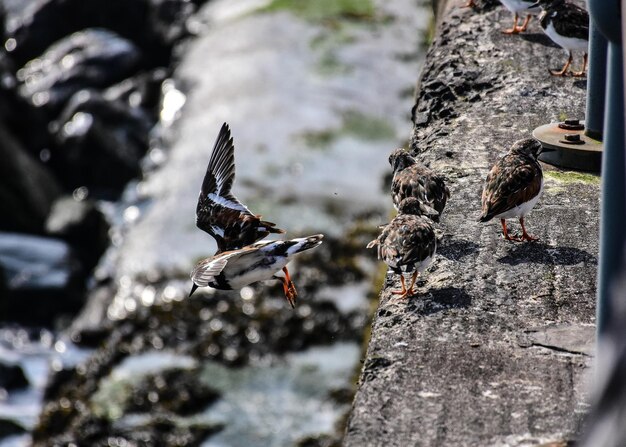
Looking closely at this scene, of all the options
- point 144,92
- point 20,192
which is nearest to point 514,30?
point 20,192

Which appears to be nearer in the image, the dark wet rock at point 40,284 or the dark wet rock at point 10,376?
the dark wet rock at point 10,376

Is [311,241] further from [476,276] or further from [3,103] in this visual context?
[3,103]

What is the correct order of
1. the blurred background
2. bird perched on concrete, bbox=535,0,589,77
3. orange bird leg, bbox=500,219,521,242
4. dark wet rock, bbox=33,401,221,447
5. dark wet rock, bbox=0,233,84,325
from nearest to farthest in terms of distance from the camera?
orange bird leg, bbox=500,219,521,242 → bird perched on concrete, bbox=535,0,589,77 → dark wet rock, bbox=33,401,221,447 → the blurred background → dark wet rock, bbox=0,233,84,325

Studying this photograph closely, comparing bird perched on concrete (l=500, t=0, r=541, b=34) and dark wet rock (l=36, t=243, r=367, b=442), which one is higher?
bird perched on concrete (l=500, t=0, r=541, b=34)

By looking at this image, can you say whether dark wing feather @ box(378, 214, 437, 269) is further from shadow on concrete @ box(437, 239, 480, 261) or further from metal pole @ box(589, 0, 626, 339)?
metal pole @ box(589, 0, 626, 339)

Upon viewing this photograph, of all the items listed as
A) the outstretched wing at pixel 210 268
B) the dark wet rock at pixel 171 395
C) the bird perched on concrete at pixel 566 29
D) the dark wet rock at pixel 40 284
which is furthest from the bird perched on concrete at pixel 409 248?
the dark wet rock at pixel 40 284

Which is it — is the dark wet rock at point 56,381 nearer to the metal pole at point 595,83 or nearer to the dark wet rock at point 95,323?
the dark wet rock at point 95,323

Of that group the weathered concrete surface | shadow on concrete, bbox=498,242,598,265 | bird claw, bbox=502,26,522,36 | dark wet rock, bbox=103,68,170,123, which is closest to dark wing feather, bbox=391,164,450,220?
the weathered concrete surface
